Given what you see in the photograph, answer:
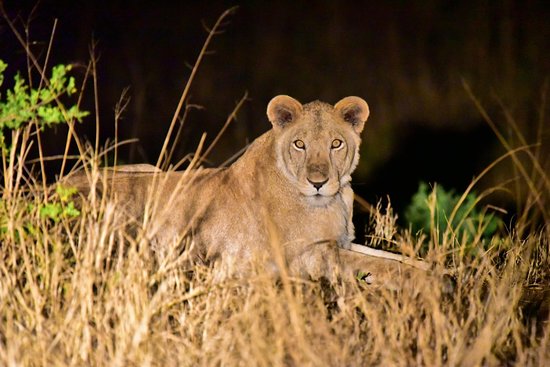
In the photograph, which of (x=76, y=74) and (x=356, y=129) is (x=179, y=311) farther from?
(x=76, y=74)

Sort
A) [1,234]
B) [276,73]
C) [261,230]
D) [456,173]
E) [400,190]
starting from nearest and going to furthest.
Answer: [1,234] < [261,230] < [400,190] < [456,173] < [276,73]

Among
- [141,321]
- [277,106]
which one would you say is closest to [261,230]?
[277,106]

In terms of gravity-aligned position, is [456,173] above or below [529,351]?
below

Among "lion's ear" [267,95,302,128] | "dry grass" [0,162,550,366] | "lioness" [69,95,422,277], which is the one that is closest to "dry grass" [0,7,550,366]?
"dry grass" [0,162,550,366]

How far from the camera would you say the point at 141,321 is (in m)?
3.79

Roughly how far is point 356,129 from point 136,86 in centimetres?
1127

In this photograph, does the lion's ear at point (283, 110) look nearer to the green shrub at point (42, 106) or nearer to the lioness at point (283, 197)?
the lioness at point (283, 197)

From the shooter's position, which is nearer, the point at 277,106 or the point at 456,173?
the point at 277,106

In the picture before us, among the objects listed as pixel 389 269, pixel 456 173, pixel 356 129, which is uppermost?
pixel 356 129

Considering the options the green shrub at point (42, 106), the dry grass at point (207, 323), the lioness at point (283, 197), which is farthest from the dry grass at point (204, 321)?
the lioness at point (283, 197)

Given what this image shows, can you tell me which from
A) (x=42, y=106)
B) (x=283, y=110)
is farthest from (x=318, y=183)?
(x=42, y=106)

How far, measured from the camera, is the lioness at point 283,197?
5.52m

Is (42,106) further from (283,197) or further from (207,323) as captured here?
(283,197)

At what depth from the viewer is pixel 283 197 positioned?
18.6ft
